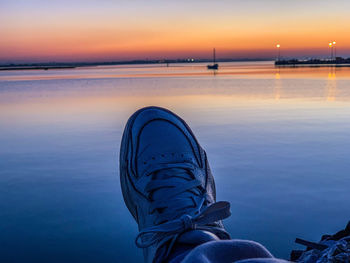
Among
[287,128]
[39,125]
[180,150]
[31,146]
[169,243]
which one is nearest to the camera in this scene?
[169,243]

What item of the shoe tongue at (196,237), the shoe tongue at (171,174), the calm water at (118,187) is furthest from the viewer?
the calm water at (118,187)

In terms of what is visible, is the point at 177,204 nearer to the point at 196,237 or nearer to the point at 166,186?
the point at 166,186

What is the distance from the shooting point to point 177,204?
5.75 ft

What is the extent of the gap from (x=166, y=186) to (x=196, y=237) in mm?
622

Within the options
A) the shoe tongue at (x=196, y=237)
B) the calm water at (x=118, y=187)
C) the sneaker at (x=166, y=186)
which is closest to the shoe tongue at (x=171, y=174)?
the sneaker at (x=166, y=186)

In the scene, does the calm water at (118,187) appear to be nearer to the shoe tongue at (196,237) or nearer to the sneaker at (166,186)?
the sneaker at (166,186)

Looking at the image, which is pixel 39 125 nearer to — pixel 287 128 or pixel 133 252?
pixel 287 128

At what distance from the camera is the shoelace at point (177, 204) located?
4.53ft

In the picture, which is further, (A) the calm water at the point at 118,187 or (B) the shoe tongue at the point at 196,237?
(A) the calm water at the point at 118,187

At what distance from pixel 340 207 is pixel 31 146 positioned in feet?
11.9

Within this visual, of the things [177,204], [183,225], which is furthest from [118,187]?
[183,225]

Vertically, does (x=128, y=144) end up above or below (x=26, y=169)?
above

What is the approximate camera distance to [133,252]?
6.84 feet

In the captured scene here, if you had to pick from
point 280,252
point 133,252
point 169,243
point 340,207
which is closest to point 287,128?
point 340,207
